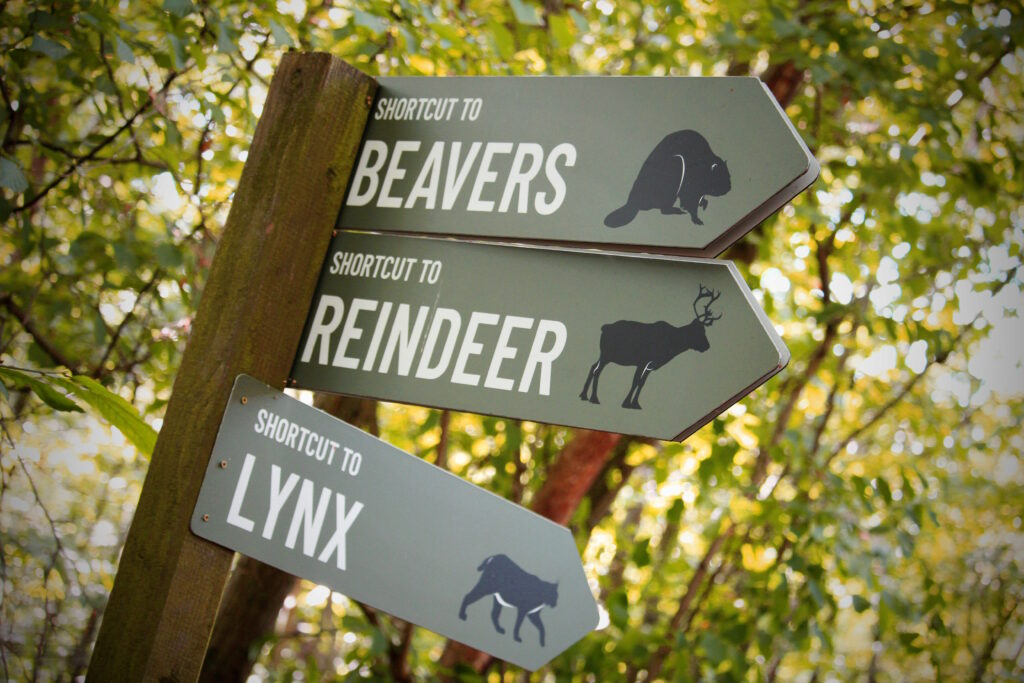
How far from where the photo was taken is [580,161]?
1.39 m

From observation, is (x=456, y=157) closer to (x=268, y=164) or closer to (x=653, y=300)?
(x=268, y=164)

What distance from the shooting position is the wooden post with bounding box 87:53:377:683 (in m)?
1.36

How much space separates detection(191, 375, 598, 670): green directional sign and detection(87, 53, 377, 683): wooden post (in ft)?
0.14

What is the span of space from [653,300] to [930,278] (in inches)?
128

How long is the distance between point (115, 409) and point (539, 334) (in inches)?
28.3

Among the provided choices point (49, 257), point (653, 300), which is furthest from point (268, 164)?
point (49, 257)

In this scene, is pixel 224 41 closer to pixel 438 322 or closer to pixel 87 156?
pixel 87 156

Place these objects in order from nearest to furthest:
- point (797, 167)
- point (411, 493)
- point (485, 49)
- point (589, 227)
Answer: point (797, 167), point (589, 227), point (411, 493), point (485, 49)

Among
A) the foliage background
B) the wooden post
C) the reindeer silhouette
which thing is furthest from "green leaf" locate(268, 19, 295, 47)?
the reindeer silhouette

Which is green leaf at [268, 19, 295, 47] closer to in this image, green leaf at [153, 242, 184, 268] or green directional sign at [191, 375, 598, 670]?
green leaf at [153, 242, 184, 268]

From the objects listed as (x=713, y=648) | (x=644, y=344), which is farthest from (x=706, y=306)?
(x=713, y=648)

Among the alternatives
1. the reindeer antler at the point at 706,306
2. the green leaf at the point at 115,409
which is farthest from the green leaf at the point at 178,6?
the reindeer antler at the point at 706,306

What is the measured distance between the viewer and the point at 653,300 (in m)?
1.29

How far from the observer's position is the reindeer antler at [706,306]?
1229 mm
